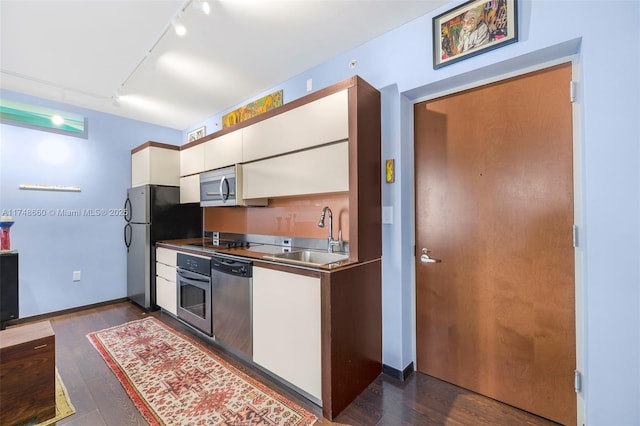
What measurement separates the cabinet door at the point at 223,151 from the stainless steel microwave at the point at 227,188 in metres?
0.10

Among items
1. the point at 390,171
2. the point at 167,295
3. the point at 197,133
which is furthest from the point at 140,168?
the point at 390,171

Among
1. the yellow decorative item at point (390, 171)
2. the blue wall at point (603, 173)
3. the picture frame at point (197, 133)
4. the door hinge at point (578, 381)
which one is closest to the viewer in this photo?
the blue wall at point (603, 173)

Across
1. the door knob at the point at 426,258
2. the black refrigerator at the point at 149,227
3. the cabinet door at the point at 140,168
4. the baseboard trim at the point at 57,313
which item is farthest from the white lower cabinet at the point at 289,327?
the baseboard trim at the point at 57,313

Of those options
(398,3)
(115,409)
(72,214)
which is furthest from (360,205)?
(72,214)

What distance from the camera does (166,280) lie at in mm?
3393

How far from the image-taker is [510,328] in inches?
72.3

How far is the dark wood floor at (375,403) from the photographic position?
171cm

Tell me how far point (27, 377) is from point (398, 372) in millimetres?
2421

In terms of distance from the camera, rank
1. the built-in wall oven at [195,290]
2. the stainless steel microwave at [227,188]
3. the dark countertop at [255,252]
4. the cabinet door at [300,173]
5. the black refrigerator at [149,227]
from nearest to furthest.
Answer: the dark countertop at [255,252] → the cabinet door at [300,173] → the built-in wall oven at [195,290] → the stainless steel microwave at [227,188] → the black refrigerator at [149,227]

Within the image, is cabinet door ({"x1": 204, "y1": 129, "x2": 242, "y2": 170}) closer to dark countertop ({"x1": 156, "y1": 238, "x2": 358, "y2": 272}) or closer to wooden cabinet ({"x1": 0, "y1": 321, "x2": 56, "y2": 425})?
dark countertop ({"x1": 156, "y1": 238, "x2": 358, "y2": 272})

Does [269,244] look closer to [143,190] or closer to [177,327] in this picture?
[177,327]

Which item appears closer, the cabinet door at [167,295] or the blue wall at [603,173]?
the blue wall at [603,173]

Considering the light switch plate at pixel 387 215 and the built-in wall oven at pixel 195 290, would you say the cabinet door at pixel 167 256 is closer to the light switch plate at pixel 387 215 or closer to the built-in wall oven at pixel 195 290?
the built-in wall oven at pixel 195 290

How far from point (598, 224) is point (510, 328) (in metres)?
0.83
